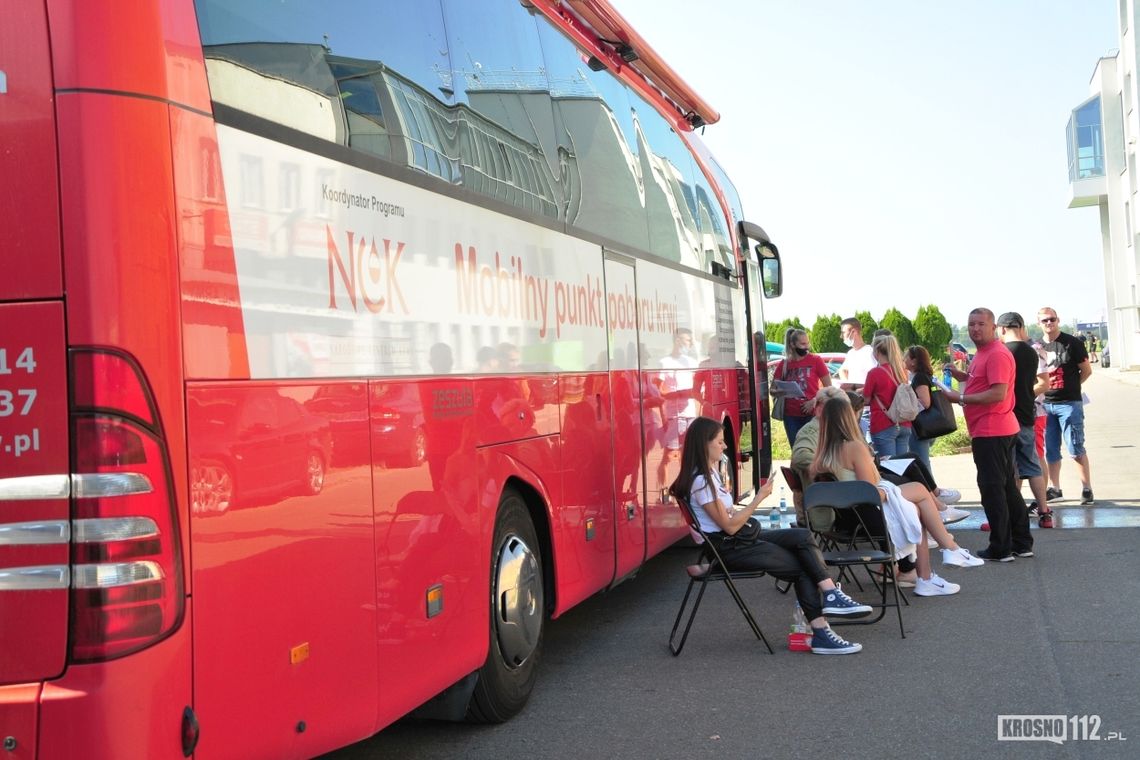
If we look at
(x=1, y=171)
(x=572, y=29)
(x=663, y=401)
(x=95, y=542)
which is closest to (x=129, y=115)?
(x=1, y=171)

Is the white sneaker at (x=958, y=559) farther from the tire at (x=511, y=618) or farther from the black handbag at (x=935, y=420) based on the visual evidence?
the tire at (x=511, y=618)

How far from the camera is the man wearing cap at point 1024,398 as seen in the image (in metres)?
10.7

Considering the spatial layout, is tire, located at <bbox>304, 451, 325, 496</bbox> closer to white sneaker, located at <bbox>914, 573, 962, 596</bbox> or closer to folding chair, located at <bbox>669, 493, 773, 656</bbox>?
folding chair, located at <bbox>669, 493, 773, 656</bbox>

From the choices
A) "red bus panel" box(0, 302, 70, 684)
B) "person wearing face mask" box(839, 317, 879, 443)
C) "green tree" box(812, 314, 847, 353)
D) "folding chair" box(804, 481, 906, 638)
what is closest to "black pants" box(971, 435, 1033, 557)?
"folding chair" box(804, 481, 906, 638)

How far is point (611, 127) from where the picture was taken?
26.9ft

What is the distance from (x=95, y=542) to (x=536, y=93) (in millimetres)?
4198

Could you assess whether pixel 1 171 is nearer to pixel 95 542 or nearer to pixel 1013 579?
pixel 95 542

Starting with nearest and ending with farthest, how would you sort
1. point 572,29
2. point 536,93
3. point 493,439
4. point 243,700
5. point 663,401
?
point 243,700
point 493,439
point 536,93
point 572,29
point 663,401

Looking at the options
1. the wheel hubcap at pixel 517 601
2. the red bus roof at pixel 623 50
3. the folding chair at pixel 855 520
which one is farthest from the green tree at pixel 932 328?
the wheel hubcap at pixel 517 601

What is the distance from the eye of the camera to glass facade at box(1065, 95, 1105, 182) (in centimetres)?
7294

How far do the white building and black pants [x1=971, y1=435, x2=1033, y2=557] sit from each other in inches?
1937

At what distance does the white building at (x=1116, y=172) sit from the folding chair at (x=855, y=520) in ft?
168

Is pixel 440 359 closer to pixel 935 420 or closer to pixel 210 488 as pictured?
pixel 210 488

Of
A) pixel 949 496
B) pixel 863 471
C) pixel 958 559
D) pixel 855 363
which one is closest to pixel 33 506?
pixel 863 471
